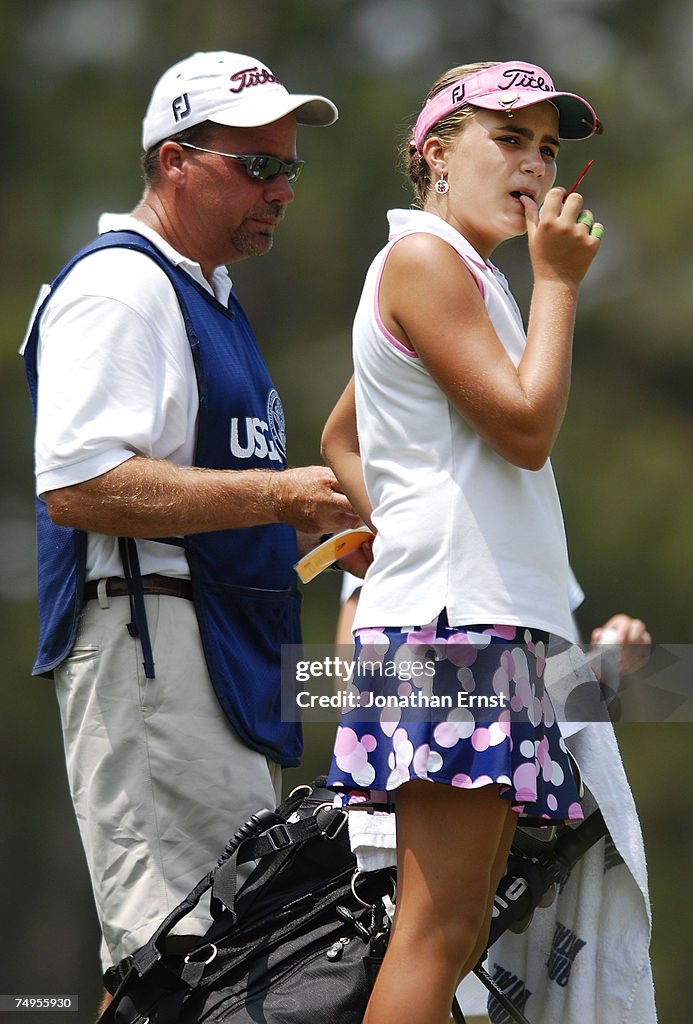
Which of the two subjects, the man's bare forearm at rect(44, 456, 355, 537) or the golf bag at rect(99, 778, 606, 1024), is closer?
the golf bag at rect(99, 778, 606, 1024)

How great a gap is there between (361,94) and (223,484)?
6183 mm

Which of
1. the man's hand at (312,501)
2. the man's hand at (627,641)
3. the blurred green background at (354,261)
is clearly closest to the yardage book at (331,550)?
the man's hand at (312,501)

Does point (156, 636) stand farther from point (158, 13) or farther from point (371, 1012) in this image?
point (158, 13)

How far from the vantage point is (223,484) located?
232 cm

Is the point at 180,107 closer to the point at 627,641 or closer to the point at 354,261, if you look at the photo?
the point at 627,641

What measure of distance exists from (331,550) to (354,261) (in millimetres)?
6044

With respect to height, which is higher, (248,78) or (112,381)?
(248,78)

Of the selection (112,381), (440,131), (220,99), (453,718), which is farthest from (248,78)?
(453,718)

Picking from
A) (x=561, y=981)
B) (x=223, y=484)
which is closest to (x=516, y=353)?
(x=223, y=484)

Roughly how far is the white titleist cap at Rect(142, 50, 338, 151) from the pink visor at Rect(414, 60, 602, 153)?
71 centimetres

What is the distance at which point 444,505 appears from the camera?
1778mm

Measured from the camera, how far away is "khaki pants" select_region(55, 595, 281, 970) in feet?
7.68

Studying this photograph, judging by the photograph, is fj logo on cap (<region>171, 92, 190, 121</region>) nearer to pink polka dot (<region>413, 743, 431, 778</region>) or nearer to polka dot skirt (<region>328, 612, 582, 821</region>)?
polka dot skirt (<region>328, 612, 582, 821</region>)

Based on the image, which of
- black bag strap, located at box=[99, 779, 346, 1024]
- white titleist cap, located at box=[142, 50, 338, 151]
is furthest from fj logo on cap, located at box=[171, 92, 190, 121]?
black bag strap, located at box=[99, 779, 346, 1024]
